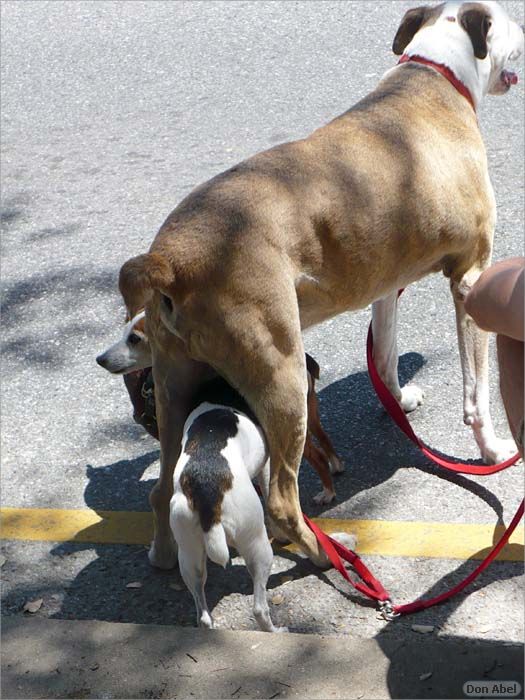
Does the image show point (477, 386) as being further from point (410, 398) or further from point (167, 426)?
point (167, 426)

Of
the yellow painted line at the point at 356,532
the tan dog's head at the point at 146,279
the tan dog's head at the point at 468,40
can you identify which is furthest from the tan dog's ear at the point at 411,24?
the yellow painted line at the point at 356,532

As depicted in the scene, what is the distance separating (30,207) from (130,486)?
3.12 m

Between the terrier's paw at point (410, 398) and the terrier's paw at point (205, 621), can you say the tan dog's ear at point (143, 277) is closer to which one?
the terrier's paw at point (205, 621)

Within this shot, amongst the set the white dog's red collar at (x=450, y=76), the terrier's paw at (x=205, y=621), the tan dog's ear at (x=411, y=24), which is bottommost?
the terrier's paw at (x=205, y=621)

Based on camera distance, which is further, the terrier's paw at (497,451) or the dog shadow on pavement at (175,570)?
the terrier's paw at (497,451)

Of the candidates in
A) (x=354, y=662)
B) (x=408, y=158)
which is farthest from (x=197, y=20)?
(x=354, y=662)

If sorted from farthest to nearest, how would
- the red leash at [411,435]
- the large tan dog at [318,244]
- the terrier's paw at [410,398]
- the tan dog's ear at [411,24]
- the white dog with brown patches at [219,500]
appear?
1. the terrier's paw at [410,398]
2. the tan dog's ear at [411,24]
3. the red leash at [411,435]
4. the large tan dog at [318,244]
5. the white dog with brown patches at [219,500]

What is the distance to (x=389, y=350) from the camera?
4965mm

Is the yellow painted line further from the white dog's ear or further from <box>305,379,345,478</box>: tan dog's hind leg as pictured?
the white dog's ear

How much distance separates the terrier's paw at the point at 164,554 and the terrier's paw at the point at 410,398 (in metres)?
1.41

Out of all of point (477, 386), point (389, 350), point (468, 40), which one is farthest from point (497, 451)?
point (468, 40)

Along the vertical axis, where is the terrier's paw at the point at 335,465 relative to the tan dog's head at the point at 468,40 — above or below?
below

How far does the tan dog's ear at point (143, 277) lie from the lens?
11.5 ft

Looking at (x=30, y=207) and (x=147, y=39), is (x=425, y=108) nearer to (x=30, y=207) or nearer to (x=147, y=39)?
(x=30, y=207)
